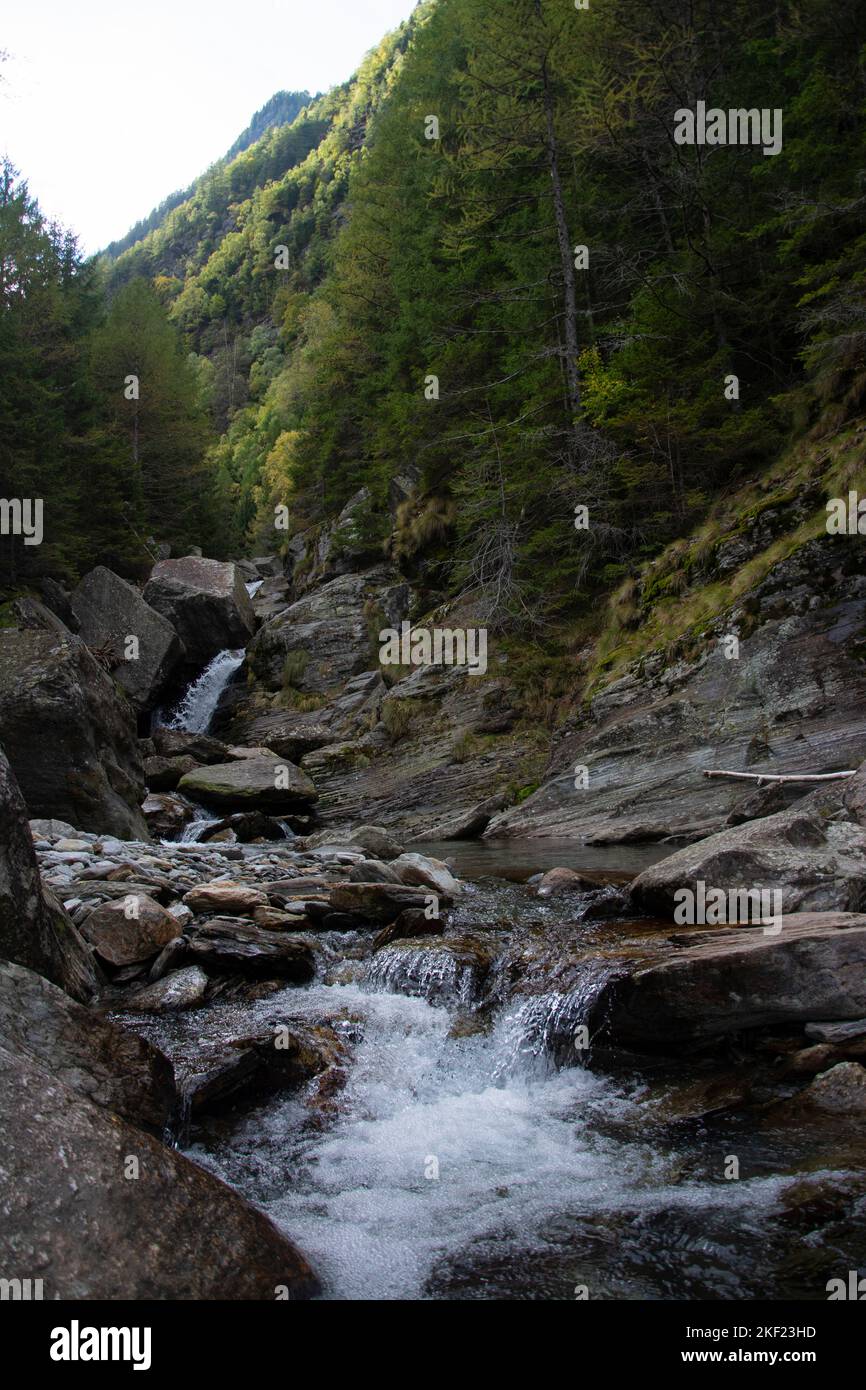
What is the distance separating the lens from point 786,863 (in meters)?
6.96

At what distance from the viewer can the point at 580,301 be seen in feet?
71.5

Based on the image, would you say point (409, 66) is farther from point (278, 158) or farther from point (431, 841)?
point (278, 158)

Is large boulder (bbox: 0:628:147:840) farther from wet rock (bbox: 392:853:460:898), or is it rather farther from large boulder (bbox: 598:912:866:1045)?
large boulder (bbox: 598:912:866:1045)

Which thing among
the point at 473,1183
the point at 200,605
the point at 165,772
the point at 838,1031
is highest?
the point at 200,605

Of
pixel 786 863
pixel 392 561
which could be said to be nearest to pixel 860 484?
pixel 786 863

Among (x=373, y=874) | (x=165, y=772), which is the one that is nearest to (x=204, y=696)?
(x=165, y=772)

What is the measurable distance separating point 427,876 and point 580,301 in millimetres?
18283

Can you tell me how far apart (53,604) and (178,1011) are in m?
20.4

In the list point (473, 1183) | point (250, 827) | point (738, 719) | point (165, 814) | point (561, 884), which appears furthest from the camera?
point (250, 827)

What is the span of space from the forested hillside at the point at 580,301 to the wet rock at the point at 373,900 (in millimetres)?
9657

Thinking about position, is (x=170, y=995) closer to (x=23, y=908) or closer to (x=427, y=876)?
(x=23, y=908)

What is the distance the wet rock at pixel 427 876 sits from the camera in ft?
31.7

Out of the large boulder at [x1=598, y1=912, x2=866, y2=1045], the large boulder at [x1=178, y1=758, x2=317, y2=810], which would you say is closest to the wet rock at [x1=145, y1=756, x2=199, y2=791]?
the large boulder at [x1=178, y1=758, x2=317, y2=810]

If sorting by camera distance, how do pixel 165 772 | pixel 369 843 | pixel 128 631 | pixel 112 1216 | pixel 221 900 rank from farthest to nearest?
1. pixel 128 631
2. pixel 165 772
3. pixel 369 843
4. pixel 221 900
5. pixel 112 1216
